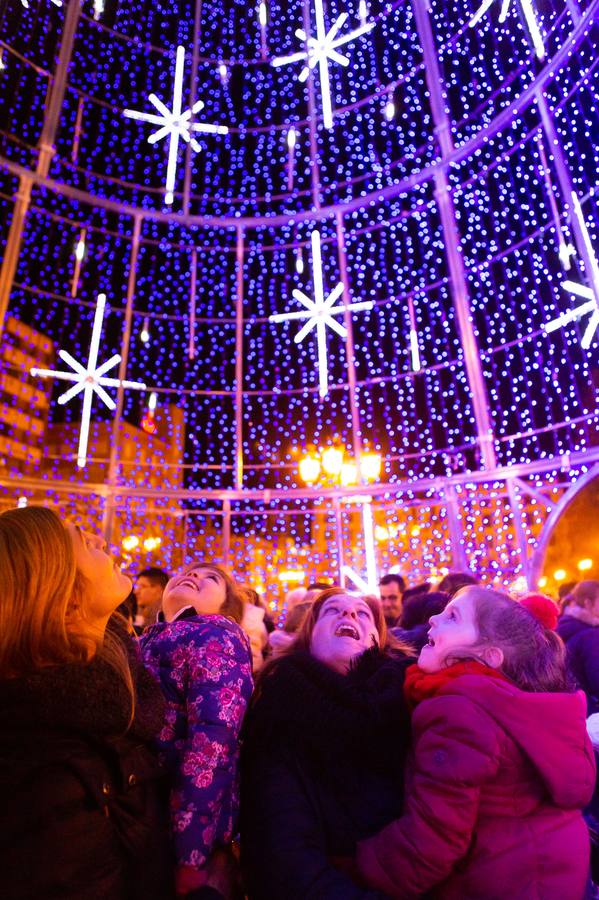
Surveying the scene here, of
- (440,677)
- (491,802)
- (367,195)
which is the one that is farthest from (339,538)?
(491,802)

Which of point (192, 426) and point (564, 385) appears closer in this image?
point (564, 385)

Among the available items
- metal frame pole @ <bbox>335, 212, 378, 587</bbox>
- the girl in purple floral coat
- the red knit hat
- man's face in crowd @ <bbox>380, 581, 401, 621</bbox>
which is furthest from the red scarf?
metal frame pole @ <bbox>335, 212, 378, 587</bbox>

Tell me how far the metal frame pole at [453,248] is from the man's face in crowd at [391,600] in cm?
376

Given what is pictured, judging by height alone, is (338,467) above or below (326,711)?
above

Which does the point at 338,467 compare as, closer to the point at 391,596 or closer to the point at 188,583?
the point at 391,596

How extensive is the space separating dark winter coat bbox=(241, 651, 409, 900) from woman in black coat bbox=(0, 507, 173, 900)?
27 centimetres

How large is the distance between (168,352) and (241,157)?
13.1 ft

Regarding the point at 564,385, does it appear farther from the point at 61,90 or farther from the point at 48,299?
the point at 61,90

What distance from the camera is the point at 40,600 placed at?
1.37 meters

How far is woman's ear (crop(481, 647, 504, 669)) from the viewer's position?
5.70 feet

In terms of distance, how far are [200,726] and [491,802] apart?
2.55ft

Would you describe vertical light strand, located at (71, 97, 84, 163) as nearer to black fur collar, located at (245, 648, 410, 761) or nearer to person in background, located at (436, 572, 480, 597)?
person in background, located at (436, 572, 480, 597)

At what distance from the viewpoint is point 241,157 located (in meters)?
11.7

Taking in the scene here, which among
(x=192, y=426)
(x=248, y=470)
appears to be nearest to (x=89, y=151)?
(x=192, y=426)
